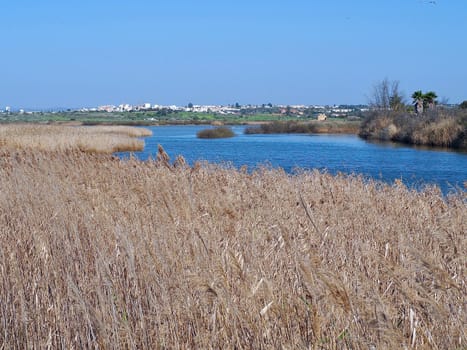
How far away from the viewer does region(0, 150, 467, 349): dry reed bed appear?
2.75 metres

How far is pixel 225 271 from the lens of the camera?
10.3ft

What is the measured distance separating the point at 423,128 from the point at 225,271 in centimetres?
3820

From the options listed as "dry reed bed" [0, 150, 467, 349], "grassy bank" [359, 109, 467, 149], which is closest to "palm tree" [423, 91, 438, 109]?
"grassy bank" [359, 109, 467, 149]

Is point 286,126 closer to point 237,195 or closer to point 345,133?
point 345,133

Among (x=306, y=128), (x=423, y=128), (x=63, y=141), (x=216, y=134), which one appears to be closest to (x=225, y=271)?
(x=63, y=141)

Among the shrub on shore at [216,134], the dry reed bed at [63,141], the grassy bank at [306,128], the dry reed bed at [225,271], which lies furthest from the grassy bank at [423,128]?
the dry reed bed at [225,271]

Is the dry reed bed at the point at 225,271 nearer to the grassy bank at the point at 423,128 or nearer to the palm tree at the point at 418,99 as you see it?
the grassy bank at the point at 423,128

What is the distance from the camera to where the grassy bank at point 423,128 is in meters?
36.4

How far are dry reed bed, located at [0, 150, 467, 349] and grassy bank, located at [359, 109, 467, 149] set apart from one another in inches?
1161

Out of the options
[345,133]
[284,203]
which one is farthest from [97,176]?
[345,133]

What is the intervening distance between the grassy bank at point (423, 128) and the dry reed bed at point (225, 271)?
96.7 feet

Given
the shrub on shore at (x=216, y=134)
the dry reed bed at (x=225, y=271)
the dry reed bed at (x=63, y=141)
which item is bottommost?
the shrub on shore at (x=216, y=134)

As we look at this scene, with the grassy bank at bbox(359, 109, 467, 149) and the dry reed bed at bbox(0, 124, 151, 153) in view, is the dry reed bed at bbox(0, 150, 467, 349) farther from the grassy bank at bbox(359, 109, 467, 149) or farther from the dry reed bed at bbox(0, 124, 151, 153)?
the grassy bank at bbox(359, 109, 467, 149)

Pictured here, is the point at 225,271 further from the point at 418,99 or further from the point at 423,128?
the point at 418,99
